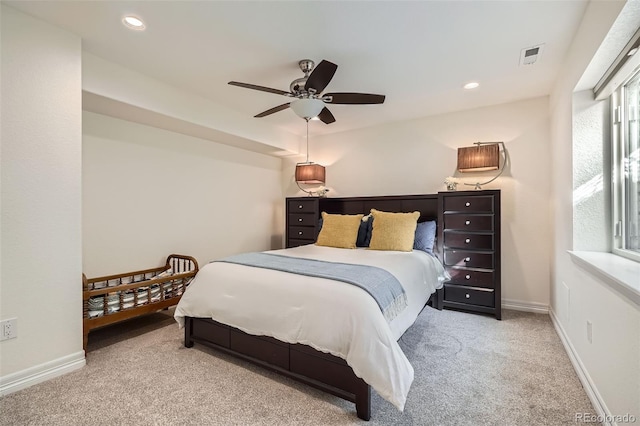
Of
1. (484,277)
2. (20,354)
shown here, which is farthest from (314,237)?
(20,354)

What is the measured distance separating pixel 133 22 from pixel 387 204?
3284 mm

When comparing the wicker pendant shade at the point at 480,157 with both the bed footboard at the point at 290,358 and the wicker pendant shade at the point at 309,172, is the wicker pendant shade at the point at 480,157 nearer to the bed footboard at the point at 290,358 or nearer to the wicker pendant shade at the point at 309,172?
the wicker pendant shade at the point at 309,172

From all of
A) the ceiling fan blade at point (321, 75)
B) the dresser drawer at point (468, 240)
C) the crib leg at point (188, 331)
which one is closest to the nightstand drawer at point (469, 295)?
the dresser drawer at point (468, 240)

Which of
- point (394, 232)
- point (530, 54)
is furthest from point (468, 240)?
point (530, 54)

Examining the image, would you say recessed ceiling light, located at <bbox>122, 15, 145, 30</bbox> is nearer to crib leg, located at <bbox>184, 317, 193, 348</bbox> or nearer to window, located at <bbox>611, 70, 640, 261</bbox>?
crib leg, located at <bbox>184, 317, 193, 348</bbox>

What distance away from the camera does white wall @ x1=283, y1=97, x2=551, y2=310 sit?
11.0 ft

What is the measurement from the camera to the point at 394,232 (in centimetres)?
328

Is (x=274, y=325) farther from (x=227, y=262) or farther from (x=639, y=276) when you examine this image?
(x=639, y=276)

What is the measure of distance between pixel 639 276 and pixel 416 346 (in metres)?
1.57

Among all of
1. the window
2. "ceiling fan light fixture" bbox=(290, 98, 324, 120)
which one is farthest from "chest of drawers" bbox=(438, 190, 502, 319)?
"ceiling fan light fixture" bbox=(290, 98, 324, 120)

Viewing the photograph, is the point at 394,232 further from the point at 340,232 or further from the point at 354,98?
the point at 354,98

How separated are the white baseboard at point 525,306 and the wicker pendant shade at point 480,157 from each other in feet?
5.32

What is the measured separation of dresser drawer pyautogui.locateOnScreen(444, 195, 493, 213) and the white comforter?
1.08 meters

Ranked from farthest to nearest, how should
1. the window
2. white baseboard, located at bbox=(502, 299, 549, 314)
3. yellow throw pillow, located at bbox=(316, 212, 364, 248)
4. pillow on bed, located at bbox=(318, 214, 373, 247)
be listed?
1. pillow on bed, located at bbox=(318, 214, 373, 247)
2. yellow throw pillow, located at bbox=(316, 212, 364, 248)
3. white baseboard, located at bbox=(502, 299, 549, 314)
4. the window
